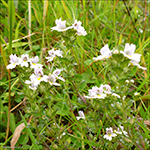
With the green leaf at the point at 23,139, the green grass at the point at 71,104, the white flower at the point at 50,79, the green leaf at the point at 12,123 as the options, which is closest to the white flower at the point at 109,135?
the green grass at the point at 71,104

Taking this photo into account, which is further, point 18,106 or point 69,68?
point 18,106

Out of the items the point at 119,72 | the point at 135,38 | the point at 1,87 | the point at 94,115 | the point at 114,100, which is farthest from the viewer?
the point at 135,38

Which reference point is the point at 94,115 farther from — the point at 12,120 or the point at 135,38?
the point at 135,38

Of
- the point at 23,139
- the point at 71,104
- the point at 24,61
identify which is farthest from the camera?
the point at 23,139

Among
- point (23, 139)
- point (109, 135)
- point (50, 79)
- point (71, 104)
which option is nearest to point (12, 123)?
point (23, 139)

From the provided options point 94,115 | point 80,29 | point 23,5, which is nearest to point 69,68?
point 80,29

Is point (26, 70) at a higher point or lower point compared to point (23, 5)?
lower

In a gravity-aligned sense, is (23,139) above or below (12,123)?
below

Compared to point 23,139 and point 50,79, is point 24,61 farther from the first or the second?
point 23,139

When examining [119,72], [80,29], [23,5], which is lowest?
[119,72]

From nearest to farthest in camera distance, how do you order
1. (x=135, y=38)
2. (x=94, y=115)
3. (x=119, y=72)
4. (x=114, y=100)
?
(x=119, y=72)
(x=114, y=100)
(x=94, y=115)
(x=135, y=38)

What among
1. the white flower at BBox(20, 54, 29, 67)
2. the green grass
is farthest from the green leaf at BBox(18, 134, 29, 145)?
the white flower at BBox(20, 54, 29, 67)
